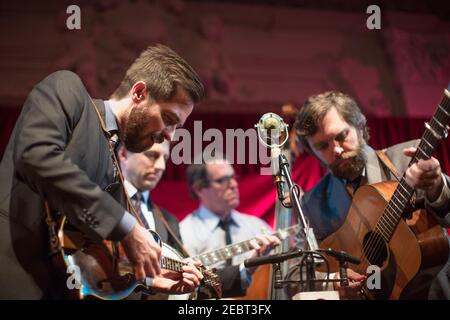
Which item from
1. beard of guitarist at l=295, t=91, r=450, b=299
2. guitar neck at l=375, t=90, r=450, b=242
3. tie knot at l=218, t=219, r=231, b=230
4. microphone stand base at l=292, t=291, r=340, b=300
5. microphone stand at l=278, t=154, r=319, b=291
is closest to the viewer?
microphone stand base at l=292, t=291, r=340, b=300

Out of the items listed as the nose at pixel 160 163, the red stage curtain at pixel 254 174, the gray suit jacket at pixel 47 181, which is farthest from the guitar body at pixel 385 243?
the red stage curtain at pixel 254 174

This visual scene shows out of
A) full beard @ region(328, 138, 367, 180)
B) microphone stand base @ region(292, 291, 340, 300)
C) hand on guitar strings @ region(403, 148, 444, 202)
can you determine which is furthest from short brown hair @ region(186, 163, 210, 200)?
microphone stand base @ region(292, 291, 340, 300)

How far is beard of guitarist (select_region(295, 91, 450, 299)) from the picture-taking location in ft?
9.26

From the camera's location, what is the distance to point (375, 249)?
2.87m

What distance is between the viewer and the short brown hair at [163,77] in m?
2.55

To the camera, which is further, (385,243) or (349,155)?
(349,155)

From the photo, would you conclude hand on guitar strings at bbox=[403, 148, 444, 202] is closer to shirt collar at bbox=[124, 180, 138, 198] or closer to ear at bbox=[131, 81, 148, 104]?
ear at bbox=[131, 81, 148, 104]

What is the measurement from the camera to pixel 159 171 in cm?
Result: 440

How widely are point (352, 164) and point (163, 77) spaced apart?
1.36 m

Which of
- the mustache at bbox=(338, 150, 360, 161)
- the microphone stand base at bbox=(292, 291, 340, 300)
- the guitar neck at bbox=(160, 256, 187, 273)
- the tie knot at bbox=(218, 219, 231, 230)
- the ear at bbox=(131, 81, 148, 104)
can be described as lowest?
the microphone stand base at bbox=(292, 291, 340, 300)

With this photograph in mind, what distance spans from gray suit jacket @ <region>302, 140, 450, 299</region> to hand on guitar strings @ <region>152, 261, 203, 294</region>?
34.6 inches

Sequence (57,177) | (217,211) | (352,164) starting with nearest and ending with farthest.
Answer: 1. (57,177)
2. (352,164)
3. (217,211)

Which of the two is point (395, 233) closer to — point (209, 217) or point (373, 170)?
point (373, 170)

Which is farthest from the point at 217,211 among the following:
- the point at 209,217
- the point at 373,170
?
the point at 373,170
